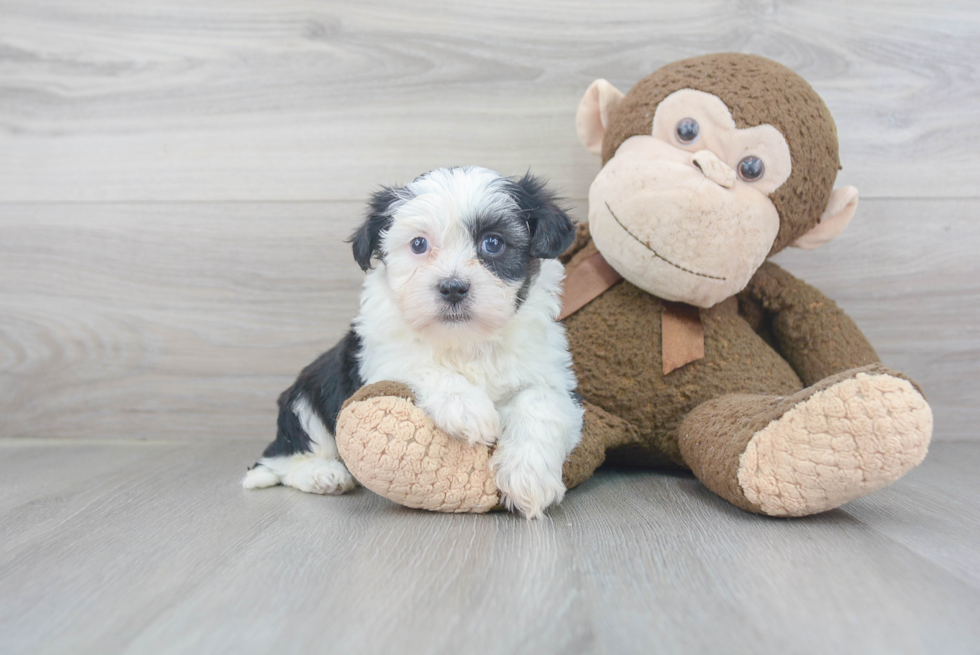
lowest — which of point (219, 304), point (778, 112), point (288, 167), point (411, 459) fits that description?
point (219, 304)

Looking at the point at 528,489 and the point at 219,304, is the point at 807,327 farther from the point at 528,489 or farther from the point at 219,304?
the point at 219,304

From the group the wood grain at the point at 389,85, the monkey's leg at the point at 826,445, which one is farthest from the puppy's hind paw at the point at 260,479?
the monkey's leg at the point at 826,445

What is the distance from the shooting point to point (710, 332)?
5.56ft

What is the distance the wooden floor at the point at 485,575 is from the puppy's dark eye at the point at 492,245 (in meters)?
0.55

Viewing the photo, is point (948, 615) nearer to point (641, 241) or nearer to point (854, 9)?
point (641, 241)

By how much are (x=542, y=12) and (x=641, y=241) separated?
983 mm

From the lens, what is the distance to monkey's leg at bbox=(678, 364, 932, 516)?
118 cm

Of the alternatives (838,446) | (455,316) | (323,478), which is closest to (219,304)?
(323,478)

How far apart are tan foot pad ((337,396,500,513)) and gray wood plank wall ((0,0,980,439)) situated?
37.4 inches

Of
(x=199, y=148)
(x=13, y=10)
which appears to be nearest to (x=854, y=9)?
(x=199, y=148)

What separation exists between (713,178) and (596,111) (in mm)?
460

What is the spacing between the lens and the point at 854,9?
2.08 meters

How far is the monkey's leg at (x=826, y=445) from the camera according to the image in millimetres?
1179

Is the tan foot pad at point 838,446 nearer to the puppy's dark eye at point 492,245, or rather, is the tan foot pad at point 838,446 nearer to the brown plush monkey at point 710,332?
the brown plush monkey at point 710,332
